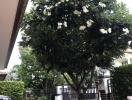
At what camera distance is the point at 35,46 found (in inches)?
409

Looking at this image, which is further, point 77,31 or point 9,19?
point 77,31

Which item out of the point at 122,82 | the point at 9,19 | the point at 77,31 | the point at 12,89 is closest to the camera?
the point at 9,19

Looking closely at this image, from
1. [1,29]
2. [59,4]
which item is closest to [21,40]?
[59,4]

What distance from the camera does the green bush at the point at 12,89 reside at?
13664 mm

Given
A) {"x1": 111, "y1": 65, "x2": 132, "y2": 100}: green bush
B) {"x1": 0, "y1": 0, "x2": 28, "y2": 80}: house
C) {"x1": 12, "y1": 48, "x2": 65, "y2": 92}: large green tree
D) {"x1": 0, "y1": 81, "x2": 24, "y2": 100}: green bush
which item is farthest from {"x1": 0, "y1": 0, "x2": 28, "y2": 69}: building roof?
{"x1": 12, "y1": 48, "x2": 65, "y2": 92}: large green tree

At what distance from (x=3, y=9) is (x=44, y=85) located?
1357cm

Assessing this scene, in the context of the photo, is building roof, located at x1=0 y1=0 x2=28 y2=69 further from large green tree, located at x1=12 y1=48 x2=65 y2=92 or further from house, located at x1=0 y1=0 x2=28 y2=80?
large green tree, located at x1=12 y1=48 x2=65 y2=92

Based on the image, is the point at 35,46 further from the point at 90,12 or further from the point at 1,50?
the point at 90,12

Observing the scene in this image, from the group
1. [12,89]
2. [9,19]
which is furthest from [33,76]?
[9,19]

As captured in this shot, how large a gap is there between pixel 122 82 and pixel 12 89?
5426 millimetres

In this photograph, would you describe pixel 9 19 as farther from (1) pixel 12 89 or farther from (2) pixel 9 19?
(1) pixel 12 89

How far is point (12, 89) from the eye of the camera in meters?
13.8

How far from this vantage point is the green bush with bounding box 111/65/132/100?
10.4 m

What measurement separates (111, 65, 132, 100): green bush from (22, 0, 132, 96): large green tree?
0.63 meters
